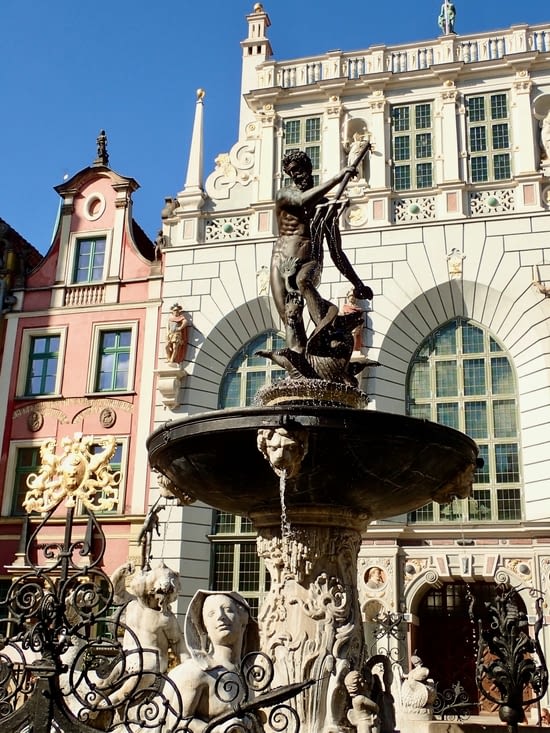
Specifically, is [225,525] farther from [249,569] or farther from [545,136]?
[545,136]

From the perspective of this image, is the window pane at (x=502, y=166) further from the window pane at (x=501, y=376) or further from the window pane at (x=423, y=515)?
the window pane at (x=423, y=515)

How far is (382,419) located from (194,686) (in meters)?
2.52

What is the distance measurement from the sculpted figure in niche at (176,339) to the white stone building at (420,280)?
0.27 meters

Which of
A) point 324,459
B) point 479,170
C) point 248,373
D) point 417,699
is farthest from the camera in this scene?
point 479,170

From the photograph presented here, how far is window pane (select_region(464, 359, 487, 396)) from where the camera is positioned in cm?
2209

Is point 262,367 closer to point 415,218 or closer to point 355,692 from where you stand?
point 415,218

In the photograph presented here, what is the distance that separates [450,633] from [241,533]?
5.53 m

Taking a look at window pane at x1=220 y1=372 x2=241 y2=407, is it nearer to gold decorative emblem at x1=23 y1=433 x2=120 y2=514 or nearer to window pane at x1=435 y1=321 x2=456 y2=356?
gold decorative emblem at x1=23 y1=433 x2=120 y2=514

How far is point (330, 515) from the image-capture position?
8.13 m

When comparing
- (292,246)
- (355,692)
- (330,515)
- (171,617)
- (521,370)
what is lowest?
(355,692)

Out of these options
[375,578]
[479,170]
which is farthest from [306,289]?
[479,170]

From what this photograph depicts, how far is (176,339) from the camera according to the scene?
23.2m

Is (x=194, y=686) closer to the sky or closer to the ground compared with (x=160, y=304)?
closer to the ground

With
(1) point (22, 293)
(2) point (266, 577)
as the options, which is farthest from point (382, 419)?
(1) point (22, 293)
